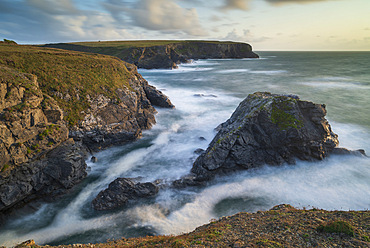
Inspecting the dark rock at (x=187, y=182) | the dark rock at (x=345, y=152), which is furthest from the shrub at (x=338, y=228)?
the dark rock at (x=345, y=152)

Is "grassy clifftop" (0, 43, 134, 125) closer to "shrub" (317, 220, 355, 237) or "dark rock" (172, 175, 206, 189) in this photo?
"dark rock" (172, 175, 206, 189)

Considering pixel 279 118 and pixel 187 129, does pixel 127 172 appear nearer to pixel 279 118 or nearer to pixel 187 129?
pixel 187 129

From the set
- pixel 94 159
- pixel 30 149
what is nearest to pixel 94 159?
pixel 94 159

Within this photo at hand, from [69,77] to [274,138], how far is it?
97.1 ft

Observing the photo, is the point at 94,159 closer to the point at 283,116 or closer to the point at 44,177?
the point at 44,177

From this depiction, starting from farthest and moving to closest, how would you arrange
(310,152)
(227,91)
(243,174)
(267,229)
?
(227,91) < (310,152) < (243,174) < (267,229)

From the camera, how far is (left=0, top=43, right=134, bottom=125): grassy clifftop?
2684 cm

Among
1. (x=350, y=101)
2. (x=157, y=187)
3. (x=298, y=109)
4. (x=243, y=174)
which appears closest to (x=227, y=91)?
(x=350, y=101)

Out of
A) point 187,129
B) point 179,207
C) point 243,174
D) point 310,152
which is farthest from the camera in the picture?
point 187,129

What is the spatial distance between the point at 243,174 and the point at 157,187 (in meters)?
9.15

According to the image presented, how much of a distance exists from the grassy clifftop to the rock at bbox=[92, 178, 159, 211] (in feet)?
40.3

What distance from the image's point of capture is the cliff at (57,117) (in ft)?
58.7

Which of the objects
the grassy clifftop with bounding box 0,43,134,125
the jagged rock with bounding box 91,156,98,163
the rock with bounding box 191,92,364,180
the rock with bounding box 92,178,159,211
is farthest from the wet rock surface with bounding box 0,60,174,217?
the rock with bounding box 191,92,364,180

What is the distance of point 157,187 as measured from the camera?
758 inches
